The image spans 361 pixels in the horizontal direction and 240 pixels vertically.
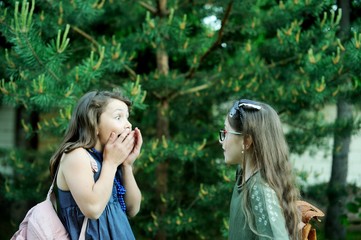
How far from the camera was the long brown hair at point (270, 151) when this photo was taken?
7.11ft

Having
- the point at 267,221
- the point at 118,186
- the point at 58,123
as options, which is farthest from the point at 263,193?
the point at 58,123

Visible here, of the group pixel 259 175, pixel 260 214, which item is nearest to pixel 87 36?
pixel 259 175

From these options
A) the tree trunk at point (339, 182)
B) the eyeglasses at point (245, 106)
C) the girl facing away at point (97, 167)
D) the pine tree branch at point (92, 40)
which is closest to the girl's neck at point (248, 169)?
the eyeglasses at point (245, 106)

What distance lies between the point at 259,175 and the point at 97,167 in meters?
0.68

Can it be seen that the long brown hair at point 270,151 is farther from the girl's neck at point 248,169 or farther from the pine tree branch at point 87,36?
the pine tree branch at point 87,36

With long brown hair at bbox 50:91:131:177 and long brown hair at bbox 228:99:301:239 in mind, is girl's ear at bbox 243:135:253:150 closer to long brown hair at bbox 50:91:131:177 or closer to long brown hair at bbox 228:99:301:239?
long brown hair at bbox 228:99:301:239

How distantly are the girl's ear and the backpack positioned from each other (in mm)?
736

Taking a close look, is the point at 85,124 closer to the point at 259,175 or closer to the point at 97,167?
the point at 97,167

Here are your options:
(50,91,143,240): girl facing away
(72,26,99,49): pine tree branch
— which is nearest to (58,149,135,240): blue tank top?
(50,91,143,240): girl facing away

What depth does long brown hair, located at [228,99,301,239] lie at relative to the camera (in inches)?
85.3

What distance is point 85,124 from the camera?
226cm

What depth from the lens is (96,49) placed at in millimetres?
4750

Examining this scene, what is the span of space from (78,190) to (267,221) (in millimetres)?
746

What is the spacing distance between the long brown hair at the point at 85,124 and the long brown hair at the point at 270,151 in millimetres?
578
